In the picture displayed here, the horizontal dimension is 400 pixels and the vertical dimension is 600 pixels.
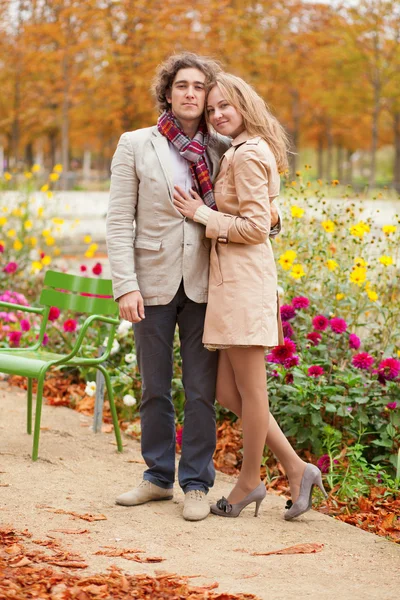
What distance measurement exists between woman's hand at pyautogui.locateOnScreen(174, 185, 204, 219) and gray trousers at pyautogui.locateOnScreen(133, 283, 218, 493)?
0.33 metres

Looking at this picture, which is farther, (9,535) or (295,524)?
(295,524)

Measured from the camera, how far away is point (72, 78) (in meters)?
27.6

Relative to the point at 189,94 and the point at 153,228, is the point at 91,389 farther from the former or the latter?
the point at 189,94

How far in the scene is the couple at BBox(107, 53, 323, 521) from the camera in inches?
138

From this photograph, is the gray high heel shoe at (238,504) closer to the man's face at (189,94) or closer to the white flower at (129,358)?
the man's face at (189,94)

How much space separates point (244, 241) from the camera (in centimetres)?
345

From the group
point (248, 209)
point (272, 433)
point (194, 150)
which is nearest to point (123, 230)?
point (194, 150)

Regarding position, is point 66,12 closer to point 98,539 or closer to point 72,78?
point 72,78

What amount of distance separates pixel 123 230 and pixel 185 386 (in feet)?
2.41

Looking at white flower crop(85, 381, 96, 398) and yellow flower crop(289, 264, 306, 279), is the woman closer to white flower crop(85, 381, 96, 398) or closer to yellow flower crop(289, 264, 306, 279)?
yellow flower crop(289, 264, 306, 279)

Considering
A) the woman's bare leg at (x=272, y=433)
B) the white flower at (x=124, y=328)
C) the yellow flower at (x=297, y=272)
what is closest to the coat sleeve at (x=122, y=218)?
the woman's bare leg at (x=272, y=433)

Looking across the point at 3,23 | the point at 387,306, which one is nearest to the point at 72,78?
the point at 3,23

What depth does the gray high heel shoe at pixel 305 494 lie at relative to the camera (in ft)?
12.1

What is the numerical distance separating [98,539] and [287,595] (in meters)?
0.85
